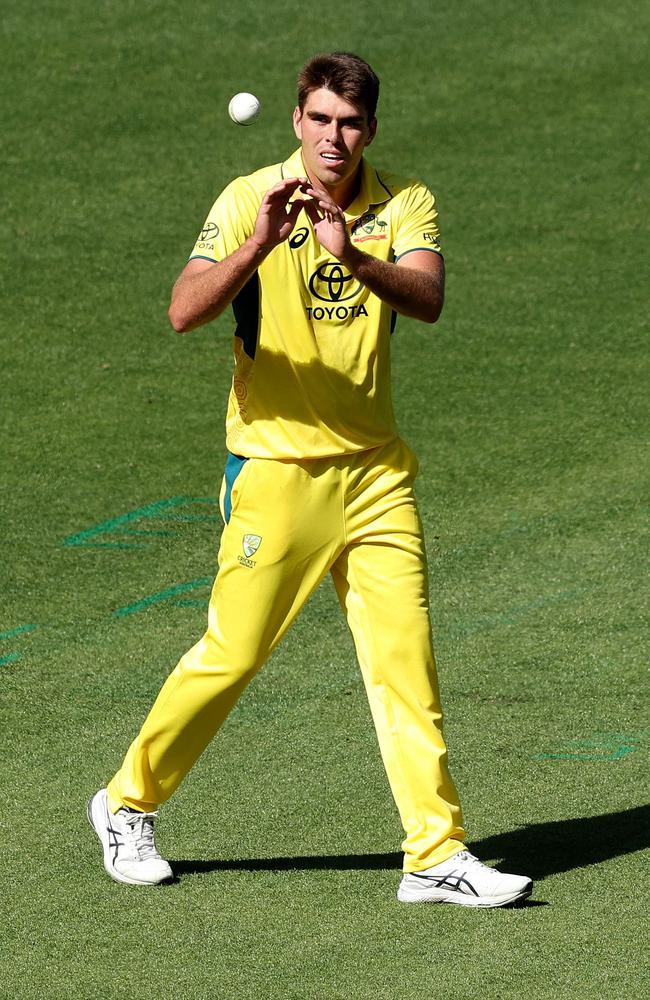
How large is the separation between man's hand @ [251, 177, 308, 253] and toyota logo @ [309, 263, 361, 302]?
12.3 inches

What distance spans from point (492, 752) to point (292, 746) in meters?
0.73

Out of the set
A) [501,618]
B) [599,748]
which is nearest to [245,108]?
[599,748]

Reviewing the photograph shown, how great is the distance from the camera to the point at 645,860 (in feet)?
16.5

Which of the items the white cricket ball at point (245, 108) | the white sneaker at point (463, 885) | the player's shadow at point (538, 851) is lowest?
the player's shadow at point (538, 851)

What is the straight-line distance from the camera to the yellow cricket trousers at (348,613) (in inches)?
189

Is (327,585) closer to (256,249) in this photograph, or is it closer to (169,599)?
(169,599)

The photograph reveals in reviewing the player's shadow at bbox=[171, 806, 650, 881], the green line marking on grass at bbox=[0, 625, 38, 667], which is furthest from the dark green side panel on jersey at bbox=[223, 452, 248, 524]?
the green line marking on grass at bbox=[0, 625, 38, 667]

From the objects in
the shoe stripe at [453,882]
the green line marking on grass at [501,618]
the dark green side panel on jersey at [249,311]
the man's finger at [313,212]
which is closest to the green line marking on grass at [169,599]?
the green line marking on grass at [501,618]

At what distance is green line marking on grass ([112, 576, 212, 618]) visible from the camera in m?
7.40

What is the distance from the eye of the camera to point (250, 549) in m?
4.83

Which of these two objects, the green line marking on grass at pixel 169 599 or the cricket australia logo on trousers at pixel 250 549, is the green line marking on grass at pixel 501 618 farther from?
Result: the cricket australia logo on trousers at pixel 250 549

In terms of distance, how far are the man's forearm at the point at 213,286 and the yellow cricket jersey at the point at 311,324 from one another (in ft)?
0.49

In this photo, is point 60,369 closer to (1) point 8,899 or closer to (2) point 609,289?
(2) point 609,289

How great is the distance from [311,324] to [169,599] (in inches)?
118
